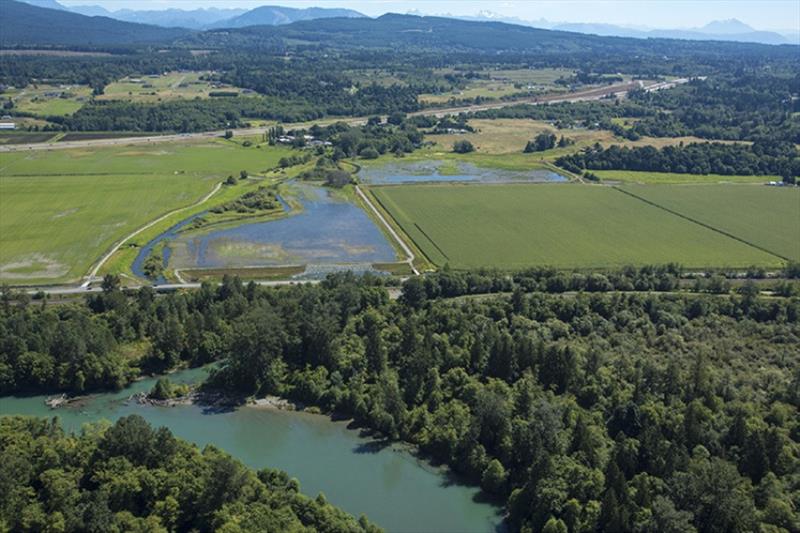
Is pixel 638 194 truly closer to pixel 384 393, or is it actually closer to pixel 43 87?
pixel 384 393

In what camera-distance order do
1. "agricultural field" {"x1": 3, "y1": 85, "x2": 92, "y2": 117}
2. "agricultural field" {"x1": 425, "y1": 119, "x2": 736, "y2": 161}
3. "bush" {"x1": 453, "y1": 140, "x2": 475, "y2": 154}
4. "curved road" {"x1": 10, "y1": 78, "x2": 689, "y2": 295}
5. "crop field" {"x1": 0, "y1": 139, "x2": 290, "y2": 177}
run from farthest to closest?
"agricultural field" {"x1": 3, "y1": 85, "x2": 92, "y2": 117} → "agricultural field" {"x1": 425, "y1": 119, "x2": 736, "y2": 161} → "bush" {"x1": 453, "y1": 140, "x2": 475, "y2": 154} → "crop field" {"x1": 0, "y1": 139, "x2": 290, "y2": 177} → "curved road" {"x1": 10, "y1": 78, "x2": 689, "y2": 295}

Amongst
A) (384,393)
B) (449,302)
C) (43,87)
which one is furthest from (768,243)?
(43,87)

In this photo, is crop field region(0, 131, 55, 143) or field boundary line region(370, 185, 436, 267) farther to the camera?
crop field region(0, 131, 55, 143)

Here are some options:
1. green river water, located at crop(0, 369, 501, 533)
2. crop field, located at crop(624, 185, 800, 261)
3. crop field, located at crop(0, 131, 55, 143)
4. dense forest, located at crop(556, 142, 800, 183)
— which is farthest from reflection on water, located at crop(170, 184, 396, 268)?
crop field, located at crop(0, 131, 55, 143)

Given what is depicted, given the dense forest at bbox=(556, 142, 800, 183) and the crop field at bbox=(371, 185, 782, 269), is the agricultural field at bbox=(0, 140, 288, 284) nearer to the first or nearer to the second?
the crop field at bbox=(371, 185, 782, 269)

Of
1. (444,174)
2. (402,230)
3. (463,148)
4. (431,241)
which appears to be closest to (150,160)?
(444,174)

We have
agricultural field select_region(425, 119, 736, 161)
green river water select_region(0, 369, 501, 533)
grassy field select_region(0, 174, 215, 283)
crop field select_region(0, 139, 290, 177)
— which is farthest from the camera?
agricultural field select_region(425, 119, 736, 161)

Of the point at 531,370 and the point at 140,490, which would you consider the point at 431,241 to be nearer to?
the point at 531,370
